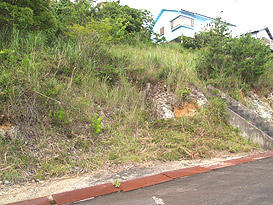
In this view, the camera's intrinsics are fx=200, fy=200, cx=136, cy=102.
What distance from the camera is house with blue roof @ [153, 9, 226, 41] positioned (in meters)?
19.1

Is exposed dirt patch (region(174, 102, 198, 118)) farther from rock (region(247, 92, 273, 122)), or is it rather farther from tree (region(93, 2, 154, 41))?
tree (region(93, 2, 154, 41))

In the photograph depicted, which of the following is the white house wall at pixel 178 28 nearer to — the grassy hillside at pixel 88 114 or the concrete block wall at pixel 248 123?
the concrete block wall at pixel 248 123

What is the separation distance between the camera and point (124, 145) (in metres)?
3.65

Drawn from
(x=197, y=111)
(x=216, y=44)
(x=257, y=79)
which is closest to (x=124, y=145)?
(x=197, y=111)

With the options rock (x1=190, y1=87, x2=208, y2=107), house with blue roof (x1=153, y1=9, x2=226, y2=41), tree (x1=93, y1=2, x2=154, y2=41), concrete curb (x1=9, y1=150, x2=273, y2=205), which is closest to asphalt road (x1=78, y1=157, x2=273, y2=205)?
concrete curb (x1=9, y1=150, x2=273, y2=205)

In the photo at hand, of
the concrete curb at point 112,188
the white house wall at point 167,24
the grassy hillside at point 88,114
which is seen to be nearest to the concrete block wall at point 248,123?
the grassy hillside at point 88,114

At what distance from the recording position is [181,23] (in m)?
19.1

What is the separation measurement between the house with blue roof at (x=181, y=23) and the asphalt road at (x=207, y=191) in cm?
1717

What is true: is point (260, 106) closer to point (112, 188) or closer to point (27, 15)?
point (112, 188)

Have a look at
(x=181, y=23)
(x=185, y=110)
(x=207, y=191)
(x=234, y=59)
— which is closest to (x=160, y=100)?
(x=185, y=110)

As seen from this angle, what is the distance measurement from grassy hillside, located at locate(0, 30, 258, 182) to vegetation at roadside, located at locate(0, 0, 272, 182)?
0.01m

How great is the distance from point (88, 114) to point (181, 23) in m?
17.8

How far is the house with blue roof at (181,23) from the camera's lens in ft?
62.8

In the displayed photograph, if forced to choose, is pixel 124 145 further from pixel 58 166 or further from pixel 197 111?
pixel 197 111
